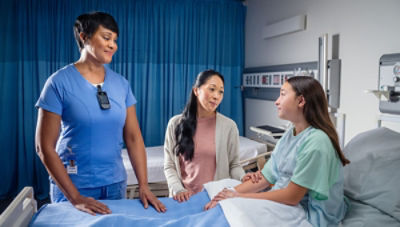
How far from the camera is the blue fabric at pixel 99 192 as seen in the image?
57.0 inches

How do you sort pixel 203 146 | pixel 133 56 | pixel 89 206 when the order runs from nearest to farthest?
pixel 89 206
pixel 203 146
pixel 133 56

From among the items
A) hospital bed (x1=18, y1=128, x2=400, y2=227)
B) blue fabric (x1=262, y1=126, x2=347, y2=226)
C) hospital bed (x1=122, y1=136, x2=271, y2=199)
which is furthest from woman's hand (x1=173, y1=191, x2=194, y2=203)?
hospital bed (x1=122, y1=136, x2=271, y2=199)

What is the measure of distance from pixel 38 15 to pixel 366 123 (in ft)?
10.4

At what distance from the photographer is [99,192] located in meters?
1.50

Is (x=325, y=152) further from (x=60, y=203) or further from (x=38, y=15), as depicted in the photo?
(x=38, y=15)

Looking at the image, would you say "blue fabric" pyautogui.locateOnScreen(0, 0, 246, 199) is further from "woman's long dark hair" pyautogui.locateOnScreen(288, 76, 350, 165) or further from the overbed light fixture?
"woman's long dark hair" pyautogui.locateOnScreen(288, 76, 350, 165)

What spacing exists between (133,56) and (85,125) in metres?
2.41

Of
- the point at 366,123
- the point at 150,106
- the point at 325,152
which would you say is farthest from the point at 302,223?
the point at 150,106

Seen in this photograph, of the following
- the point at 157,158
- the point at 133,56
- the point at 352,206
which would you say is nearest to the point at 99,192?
the point at 352,206

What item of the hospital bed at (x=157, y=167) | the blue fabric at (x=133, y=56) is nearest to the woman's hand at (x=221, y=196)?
the hospital bed at (x=157, y=167)

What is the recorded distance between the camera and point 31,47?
3.34 meters

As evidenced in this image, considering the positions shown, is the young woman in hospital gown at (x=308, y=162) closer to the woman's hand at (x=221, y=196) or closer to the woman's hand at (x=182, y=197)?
the woman's hand at (x=221, y=196)

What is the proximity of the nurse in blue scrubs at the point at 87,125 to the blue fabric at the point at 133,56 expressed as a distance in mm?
2190

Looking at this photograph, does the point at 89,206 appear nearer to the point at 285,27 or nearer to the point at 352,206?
the point at 352,206
